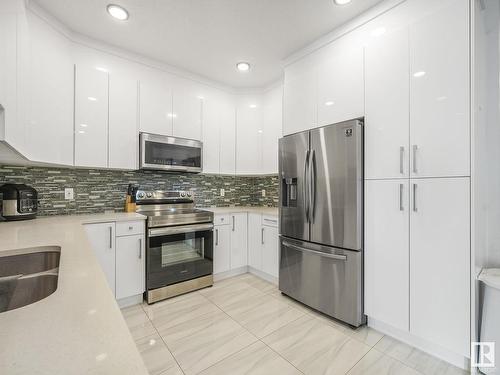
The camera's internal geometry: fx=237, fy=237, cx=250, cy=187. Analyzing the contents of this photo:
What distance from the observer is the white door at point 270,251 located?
2756 millimetres

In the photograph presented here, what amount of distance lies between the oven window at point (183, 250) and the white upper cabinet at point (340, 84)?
5.89ft

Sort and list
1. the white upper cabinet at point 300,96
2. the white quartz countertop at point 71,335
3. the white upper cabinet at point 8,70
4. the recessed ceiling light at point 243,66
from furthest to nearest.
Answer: the recessed ceiling light at point 243,66, the white upper cabinet at point 300,96, the white upper cabinet at point 8,70, the white quartz countertop at point 71,335

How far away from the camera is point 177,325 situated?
1.98 m

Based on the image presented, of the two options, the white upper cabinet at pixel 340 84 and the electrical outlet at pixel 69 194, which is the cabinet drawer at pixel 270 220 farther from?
the electrical outlet at pixel 69 194

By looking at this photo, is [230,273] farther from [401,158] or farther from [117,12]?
[117,12]

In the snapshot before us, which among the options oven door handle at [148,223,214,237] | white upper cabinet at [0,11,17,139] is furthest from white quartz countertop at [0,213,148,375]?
oven door handle at [148,223,214,237]

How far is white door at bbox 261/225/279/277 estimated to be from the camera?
9.04 ft

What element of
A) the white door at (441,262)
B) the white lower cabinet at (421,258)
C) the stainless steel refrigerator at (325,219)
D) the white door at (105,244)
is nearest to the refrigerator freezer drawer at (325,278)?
the stainless steel refrigerator at (325,219)

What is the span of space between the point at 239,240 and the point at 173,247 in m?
0.88

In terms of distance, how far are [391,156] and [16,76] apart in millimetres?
2430

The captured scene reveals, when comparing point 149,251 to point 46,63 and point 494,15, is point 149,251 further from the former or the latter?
point 494,15

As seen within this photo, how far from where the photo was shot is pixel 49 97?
1912mm

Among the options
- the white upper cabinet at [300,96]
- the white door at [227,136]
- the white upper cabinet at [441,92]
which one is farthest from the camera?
the white door at [227,136]

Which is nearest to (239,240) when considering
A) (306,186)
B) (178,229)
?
(178,229)
